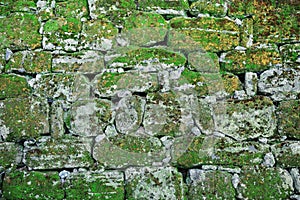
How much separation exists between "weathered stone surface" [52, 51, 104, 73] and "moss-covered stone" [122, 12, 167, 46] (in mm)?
325

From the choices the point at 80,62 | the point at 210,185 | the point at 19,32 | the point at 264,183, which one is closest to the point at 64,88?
the point at 80,62

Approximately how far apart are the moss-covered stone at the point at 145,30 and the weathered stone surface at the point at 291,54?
1094 mm

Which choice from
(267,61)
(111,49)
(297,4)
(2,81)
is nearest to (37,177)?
(2,81)

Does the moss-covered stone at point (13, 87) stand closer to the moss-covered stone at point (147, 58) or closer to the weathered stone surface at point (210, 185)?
the moss-covered stone at point (147, 58)

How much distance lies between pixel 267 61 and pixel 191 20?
774 mm

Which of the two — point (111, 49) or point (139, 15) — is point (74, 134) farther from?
point (139, 15)

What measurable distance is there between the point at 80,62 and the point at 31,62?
44cm

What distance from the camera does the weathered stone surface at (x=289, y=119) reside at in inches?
113

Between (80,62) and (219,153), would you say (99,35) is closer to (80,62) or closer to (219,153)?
(80,62)

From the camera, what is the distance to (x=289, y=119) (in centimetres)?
288

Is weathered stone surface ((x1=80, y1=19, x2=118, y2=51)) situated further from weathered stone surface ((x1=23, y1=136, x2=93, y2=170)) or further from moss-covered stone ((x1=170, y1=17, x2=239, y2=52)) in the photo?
weathered stone surface ((x1=23, y1=136, x2=93, y2=170))

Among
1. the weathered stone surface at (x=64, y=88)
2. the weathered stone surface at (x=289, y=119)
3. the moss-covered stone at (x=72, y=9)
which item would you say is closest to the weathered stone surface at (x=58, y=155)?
the weathered stone surface at (x=64, y=88)

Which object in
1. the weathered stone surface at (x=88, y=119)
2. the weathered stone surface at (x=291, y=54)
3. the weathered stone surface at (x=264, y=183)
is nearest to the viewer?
the weathered stone surface at (x=264, y=183)

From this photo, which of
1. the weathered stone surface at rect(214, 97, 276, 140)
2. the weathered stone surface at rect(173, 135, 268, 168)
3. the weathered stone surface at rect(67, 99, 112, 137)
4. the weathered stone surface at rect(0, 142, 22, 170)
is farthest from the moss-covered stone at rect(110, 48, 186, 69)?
the weathered stone surface at rect(0, 142, 22, 170)
